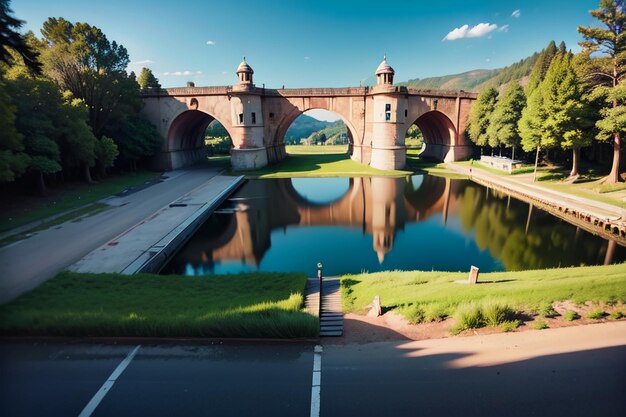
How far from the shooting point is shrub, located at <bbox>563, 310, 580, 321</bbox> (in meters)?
9.08

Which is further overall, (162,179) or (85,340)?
(162,179)

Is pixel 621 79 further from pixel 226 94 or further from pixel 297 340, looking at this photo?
pixel 226 94

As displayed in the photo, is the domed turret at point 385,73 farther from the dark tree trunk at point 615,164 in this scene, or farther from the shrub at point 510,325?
the shrub at point 510,325

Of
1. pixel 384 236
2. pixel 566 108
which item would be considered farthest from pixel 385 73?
pixel 384 236

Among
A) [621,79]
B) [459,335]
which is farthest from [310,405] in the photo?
[621,79]

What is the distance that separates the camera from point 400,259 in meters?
16.8

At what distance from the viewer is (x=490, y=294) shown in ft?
33.6

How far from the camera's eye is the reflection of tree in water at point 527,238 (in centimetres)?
1681

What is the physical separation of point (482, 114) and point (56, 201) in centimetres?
4895

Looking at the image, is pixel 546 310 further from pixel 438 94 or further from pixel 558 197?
pixel 438 94

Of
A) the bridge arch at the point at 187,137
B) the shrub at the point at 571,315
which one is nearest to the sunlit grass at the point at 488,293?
the shrub at the point at 571,315

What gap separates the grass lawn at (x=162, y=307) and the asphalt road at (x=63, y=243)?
4.30 ft

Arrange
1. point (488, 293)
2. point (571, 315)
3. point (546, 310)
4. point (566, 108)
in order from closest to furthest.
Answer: point (571, 315) → point (546, 310) → point (488, 293) → point (566, 108)

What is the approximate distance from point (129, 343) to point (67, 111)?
2680 cm
